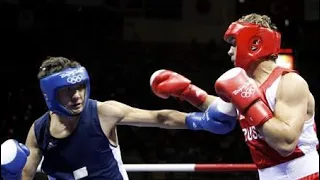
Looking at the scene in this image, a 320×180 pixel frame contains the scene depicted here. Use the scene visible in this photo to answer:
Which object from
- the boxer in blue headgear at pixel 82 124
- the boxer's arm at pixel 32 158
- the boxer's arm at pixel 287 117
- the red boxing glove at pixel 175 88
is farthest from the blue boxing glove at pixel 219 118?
the boxer's arm at pixel 32 158

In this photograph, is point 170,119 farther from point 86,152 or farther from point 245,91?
point 245,91

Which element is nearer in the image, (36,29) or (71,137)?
(71,137)

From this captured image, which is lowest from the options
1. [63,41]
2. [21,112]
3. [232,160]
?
[232,160]

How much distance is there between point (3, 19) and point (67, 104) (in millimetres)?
4822

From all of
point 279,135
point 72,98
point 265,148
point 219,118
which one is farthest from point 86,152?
point 279,135

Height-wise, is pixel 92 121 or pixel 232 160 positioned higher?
pixel 92 121

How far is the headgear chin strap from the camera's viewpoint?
6.33ft

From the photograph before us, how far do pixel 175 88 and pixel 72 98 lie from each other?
1.33 feet

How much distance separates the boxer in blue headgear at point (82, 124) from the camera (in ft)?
7.02

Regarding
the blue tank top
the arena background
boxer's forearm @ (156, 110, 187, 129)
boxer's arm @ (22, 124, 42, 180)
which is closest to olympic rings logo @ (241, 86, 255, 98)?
boxer's forearm @ (156, 110, 187, 129)

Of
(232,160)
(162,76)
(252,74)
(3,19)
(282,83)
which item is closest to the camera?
(282,83)

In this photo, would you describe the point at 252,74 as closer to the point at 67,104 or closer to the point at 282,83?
the point at 282,83

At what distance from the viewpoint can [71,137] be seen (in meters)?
2.19

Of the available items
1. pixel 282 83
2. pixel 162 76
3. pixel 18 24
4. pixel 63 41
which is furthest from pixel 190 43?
pixel 282 83
